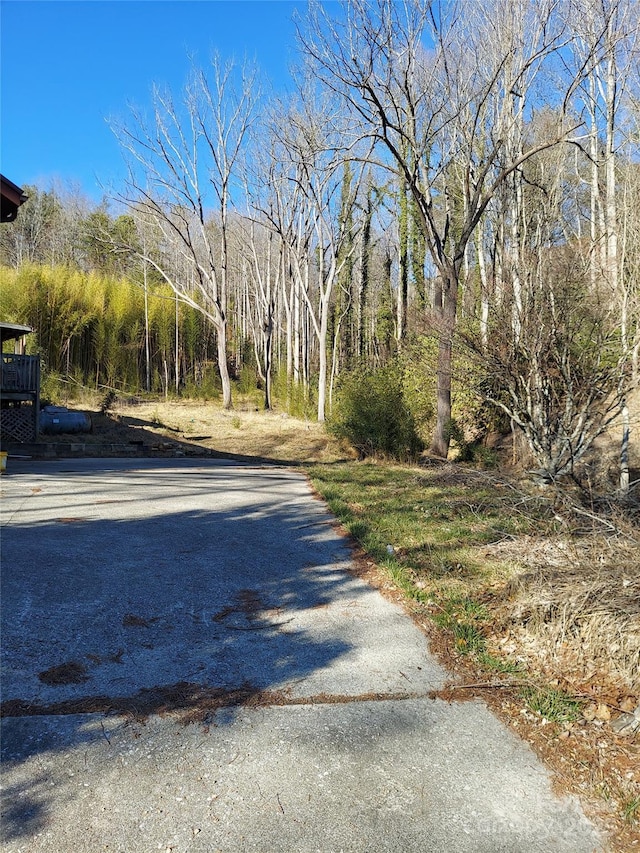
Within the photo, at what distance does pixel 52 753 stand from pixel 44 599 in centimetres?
163

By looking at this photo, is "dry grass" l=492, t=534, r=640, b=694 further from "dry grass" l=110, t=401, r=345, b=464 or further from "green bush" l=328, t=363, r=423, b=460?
"dry grass" l=110, t=401, r=345, b=464

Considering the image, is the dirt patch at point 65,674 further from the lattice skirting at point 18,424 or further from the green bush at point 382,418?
the lattice skirting at point 18,424

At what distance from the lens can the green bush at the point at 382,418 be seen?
12492 millimetres

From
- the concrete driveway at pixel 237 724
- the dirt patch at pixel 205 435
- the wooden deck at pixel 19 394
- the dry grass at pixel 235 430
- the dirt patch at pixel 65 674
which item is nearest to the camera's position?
the concrete driveway at pixel 237 724

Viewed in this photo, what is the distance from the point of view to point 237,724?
2471mm

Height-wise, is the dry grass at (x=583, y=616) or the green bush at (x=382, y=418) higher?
the green bush at (x=382, y=418)

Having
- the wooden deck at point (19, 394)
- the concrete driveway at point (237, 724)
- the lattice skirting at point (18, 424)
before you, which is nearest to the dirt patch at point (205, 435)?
the lattice skirting at point (18, 424)

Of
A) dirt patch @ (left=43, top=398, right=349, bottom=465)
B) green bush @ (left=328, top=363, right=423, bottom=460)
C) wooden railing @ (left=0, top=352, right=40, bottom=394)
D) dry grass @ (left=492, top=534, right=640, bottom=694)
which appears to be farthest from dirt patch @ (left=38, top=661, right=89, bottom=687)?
wooden railing @ (left=0, top=352, right=40, bottom=394)

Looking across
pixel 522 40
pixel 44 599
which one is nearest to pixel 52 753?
pixel 44 599

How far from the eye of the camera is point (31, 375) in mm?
15336

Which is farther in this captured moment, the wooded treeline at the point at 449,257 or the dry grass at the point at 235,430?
the dry grass at the point at 235,430

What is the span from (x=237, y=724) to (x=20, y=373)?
14.7 meters

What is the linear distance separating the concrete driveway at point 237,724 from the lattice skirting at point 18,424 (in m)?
11.8

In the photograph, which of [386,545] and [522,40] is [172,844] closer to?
[386,545]
